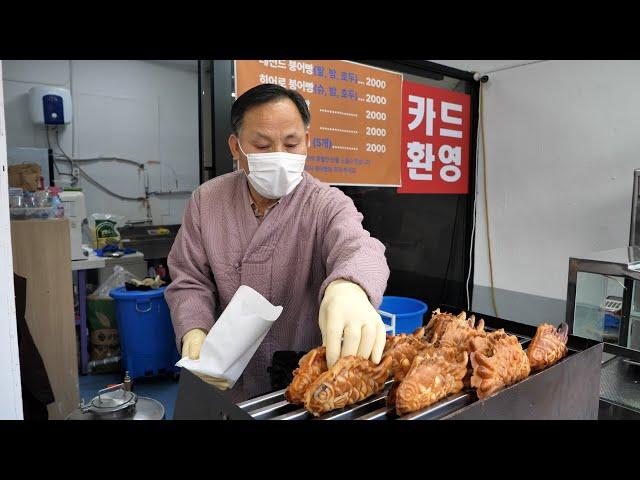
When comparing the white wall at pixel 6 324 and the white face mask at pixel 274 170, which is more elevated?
the white face mask at pixel 274 170

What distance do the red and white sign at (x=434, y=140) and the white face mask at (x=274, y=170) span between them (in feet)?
7.76

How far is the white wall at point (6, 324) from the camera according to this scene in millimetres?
1913

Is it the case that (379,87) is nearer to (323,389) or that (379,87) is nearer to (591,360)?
(591,360)

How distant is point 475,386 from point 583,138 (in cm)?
371

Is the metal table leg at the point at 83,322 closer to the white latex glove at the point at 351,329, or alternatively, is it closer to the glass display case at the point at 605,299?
the white latex glove at the point at 351,329

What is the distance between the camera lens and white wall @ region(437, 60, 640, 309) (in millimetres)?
3707

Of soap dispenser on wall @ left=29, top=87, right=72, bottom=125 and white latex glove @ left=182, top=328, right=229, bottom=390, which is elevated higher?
soap dispenser on wall @ left=29, top=87, right=72, bottom=125

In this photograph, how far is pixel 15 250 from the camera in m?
3.15

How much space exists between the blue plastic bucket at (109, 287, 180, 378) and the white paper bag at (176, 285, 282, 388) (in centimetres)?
291

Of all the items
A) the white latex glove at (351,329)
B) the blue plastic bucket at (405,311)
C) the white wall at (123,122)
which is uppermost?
the white wall at (123,122)

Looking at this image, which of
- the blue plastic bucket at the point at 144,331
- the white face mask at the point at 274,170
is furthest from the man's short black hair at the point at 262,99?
the blue plastic bucket at the point at 144,331

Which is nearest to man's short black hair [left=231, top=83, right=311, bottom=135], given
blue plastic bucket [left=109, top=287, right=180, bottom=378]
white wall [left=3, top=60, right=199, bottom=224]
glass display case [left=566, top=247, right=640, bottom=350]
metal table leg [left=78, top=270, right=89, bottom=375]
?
glass display case [left=566, top=247, right=640, bottom=350]

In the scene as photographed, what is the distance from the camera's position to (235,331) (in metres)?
1.18

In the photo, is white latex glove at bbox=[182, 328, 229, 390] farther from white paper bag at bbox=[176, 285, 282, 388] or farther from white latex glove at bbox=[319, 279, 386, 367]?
white latex glove at bbox=[319, 279, 386, 367]
